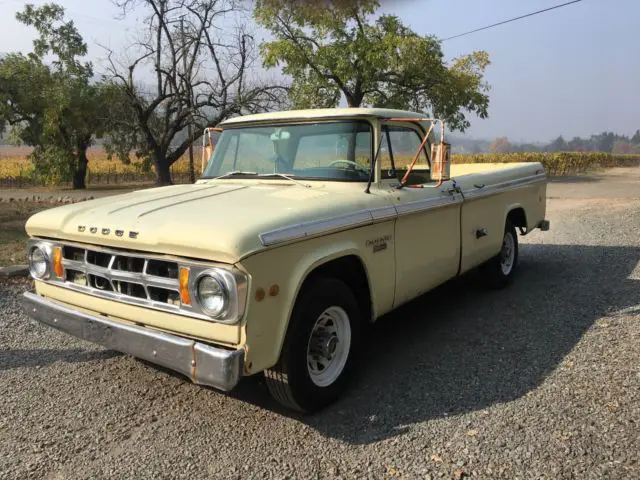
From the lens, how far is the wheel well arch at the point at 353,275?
Result: 3.30 meters

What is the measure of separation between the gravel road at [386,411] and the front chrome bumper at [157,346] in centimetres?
52

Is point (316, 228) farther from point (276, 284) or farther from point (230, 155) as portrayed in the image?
point (230, 155)

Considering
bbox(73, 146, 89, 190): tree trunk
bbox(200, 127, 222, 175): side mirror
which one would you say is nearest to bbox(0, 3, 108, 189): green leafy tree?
bbox(73, 146, 89, 190): tree trunk

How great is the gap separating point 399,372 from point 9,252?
6.17 metres

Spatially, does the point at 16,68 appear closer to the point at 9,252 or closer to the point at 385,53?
the point at 385,53

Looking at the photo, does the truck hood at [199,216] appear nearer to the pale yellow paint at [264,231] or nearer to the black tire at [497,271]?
the pale yellow paint at [264,231]

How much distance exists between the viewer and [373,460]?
2.77m

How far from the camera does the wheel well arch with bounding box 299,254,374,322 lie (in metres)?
3.30

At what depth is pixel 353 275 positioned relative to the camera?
3523 millimetres

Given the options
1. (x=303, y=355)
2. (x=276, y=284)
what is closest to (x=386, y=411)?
(x=303, y=355)

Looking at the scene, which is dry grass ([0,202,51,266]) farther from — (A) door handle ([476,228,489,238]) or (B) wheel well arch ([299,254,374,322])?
(A) door handle ([476,228,489,238])

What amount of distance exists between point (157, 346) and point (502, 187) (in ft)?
13.2

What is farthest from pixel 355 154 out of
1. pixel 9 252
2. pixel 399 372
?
pixel 9 252

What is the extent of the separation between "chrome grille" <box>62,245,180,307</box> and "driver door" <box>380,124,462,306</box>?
64.1 inches
